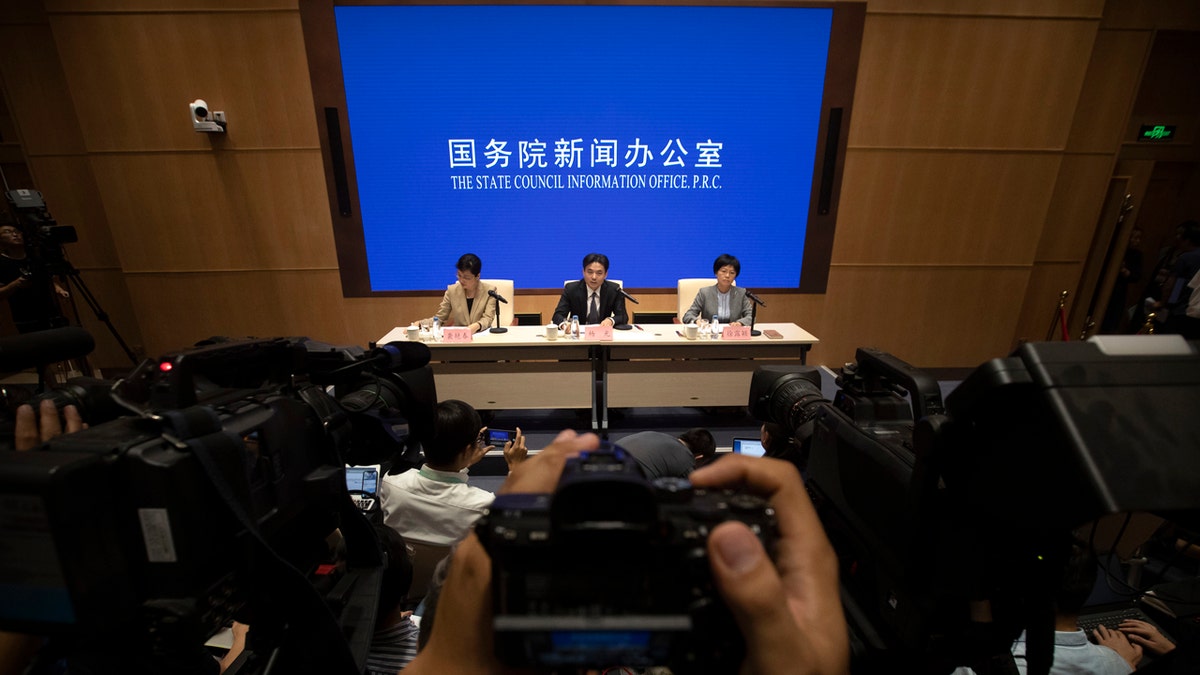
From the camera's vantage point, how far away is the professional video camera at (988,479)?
17.8 inches

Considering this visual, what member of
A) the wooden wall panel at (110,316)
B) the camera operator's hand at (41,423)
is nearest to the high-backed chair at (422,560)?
the camera operator's hand at (41,423)

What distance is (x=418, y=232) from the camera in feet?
13.4

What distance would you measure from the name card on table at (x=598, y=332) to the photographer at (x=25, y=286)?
11.7 ft

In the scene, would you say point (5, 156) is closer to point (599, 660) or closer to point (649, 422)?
point (649, 422)

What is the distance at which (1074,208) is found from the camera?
4152mm

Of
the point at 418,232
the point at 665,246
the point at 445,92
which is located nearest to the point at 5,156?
the point at 418,232

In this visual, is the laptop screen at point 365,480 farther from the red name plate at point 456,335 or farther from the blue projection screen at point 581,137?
the blue projection screen at point 581,137

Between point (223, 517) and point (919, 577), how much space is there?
1012 millimetres

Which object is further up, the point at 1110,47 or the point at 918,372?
the point at 1110,47

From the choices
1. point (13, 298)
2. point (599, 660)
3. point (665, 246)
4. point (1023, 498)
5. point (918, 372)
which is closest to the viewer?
point (599, 660)

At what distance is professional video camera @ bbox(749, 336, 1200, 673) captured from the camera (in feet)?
1.48

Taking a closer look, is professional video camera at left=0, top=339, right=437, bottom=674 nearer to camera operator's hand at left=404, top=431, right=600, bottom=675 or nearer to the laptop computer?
camera operator's hand at left=404, top=431, right=600, bottom=675

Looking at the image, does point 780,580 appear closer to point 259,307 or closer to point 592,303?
point 592,303

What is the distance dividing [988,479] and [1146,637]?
1.46 meters
